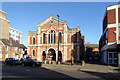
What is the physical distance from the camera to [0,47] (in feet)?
133

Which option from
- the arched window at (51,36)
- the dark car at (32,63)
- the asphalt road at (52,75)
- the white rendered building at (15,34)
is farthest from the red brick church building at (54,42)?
the white rendered building at (15,34)

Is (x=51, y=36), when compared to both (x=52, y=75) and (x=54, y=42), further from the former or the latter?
(x=52, y=75)

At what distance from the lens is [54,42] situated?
3859 centimetres

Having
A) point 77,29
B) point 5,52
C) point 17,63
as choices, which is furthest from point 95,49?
point 17,63

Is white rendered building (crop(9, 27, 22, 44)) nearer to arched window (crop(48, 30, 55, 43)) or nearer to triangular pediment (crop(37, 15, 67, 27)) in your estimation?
triangular pediment (crop(37, 15, 67, 27))

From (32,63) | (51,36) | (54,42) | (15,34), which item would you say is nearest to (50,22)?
(51,36)

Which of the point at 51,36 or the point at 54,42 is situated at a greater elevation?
the point at 51,36

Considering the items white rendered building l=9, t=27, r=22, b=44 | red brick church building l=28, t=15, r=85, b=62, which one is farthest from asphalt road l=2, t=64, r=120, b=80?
white rendered building l=9, t=27, r=22, b=44

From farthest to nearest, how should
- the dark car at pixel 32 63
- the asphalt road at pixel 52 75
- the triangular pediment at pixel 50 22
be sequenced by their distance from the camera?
the triangular pediment at pixel 50 22
the dark car at pixel 32 63
the asphalt road at pixel 52 75

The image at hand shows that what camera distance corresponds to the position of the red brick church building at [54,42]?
36500 mm

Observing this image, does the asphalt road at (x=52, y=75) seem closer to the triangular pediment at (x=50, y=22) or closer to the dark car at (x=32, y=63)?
the dark car at (x=32, y=63)

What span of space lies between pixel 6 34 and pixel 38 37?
40.0 m

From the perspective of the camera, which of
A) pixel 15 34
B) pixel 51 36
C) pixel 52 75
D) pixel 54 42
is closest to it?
pixel 52 75

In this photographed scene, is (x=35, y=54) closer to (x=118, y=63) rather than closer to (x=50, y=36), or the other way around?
(x=50, y=36)
